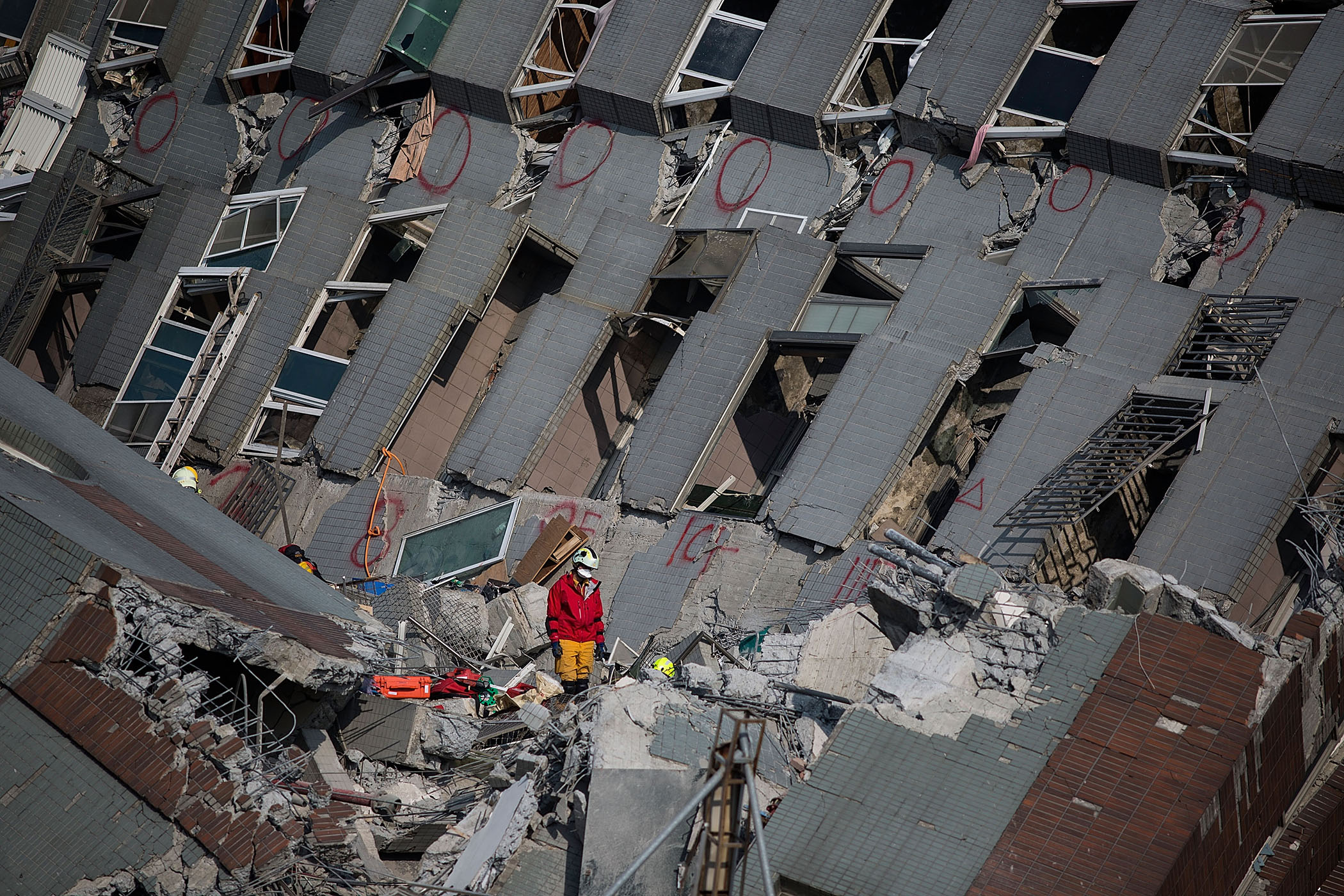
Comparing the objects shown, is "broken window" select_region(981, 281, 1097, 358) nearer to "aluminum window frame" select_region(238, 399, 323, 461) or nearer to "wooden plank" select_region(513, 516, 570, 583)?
"wooden plank" select_region(513, 516, 570, 583)

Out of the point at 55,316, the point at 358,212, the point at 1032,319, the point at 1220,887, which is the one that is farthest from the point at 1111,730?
the point at 55,316

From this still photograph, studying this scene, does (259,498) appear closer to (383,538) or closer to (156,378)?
(383,538)

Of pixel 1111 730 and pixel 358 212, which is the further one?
pixel 358 212

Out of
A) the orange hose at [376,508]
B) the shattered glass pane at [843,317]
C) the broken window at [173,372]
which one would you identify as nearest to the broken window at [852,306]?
the shattered glass pane at [843,317]

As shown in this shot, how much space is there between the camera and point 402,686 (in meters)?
12.4

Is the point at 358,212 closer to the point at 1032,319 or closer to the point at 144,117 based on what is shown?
the point at 144,117

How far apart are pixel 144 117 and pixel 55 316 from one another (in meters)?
4.83

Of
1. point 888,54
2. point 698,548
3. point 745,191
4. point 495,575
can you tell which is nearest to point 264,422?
point 495,575

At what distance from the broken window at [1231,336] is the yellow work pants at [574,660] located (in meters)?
7.32

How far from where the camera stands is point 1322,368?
1383 centimetres

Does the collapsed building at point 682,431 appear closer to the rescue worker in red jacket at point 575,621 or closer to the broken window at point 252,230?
the broken window at point 252,230

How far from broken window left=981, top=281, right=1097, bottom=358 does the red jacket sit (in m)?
5.91

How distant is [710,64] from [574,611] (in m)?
10.9

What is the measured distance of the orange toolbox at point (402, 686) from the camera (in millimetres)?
12258
